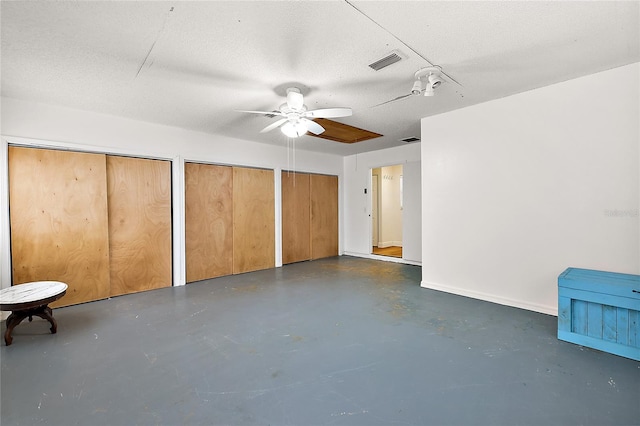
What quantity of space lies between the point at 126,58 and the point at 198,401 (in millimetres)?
2621

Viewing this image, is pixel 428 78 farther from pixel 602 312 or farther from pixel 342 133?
pixel 602 312

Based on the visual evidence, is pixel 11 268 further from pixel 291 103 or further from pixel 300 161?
pixel 300 161

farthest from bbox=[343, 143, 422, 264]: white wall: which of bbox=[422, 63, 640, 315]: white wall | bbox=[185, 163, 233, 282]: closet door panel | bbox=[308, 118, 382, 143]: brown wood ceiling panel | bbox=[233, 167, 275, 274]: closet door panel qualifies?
bbox=[185, 163, 233, 282]: closet door panel

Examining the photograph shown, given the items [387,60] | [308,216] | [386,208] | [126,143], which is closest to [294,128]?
[387,60]

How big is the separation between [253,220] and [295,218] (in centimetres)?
101

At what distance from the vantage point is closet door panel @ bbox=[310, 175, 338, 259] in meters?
6.20

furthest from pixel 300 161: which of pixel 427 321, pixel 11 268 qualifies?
pixel 11 268

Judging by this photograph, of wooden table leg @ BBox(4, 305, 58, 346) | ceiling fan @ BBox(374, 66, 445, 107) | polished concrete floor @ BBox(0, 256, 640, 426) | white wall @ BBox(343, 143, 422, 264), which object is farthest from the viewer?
white wall @ BBox(343, 143, 422, 264)

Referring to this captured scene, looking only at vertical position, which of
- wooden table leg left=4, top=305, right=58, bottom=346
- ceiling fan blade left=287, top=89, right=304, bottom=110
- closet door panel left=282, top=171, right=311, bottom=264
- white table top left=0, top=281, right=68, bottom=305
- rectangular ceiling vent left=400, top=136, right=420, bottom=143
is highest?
rectangular ceiling vent left=400, top=136, right=420, bottom=143

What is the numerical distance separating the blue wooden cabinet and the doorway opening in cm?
524

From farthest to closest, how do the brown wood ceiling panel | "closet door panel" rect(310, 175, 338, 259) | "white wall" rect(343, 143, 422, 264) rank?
"closet door panel" rect(310, 175, 338, 259) < "white wall" rect(343, 143, 422, 264) < the brown wood ceiling panel

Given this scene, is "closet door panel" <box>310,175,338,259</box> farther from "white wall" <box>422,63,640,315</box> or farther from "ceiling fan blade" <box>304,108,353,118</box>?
"ceiling fan blade" <box>304,108,353,118</box>

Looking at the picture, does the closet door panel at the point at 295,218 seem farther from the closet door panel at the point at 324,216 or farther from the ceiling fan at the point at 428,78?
the ceiling fan at the point at 428,78

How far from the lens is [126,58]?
2.30 meters
